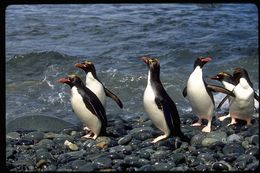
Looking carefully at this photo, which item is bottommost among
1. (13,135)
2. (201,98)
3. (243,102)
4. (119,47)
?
(119,47)

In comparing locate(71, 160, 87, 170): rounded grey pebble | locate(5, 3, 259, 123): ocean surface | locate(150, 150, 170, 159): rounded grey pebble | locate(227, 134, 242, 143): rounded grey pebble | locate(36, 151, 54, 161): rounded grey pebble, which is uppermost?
locate(71, 160, 87, 170): rounded grey pebble

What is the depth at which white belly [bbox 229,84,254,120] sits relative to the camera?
5883 millimetres

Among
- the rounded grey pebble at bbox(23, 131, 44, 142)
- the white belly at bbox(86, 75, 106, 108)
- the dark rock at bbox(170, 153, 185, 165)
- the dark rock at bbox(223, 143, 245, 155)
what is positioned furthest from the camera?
the white belly at bbox(86, 75, 106, 108)

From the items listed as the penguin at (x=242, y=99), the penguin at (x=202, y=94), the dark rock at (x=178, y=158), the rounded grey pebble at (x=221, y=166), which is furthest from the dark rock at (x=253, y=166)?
the penguin at (x=242, y=99)

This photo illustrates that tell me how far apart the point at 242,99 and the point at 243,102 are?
3 centimetres

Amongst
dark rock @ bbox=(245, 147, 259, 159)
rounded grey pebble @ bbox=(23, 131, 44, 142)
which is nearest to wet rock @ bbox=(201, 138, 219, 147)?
dark rock @ bbox=(245, 147, 259, 159)

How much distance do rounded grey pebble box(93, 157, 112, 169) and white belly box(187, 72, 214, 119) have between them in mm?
1518

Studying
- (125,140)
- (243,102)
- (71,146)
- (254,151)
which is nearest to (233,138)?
(254,151)

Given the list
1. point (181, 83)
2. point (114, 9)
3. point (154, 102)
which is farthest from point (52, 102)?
point (114, 9)

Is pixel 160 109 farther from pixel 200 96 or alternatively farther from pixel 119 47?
pixel 119 47

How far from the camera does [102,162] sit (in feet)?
14.9

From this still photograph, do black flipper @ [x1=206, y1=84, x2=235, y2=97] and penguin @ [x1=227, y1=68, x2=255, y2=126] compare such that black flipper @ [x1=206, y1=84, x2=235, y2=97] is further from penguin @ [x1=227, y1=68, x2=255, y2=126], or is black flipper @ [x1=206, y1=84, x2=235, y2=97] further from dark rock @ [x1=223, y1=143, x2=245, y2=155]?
dark rock @ [x1=223, y1=143, x2=245, y2=155]

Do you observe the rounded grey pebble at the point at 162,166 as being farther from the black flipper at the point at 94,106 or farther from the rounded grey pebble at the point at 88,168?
the black flipper at the point at 94,106

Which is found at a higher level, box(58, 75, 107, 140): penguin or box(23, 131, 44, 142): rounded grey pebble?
box(58, 75, 107, 140): penguin
